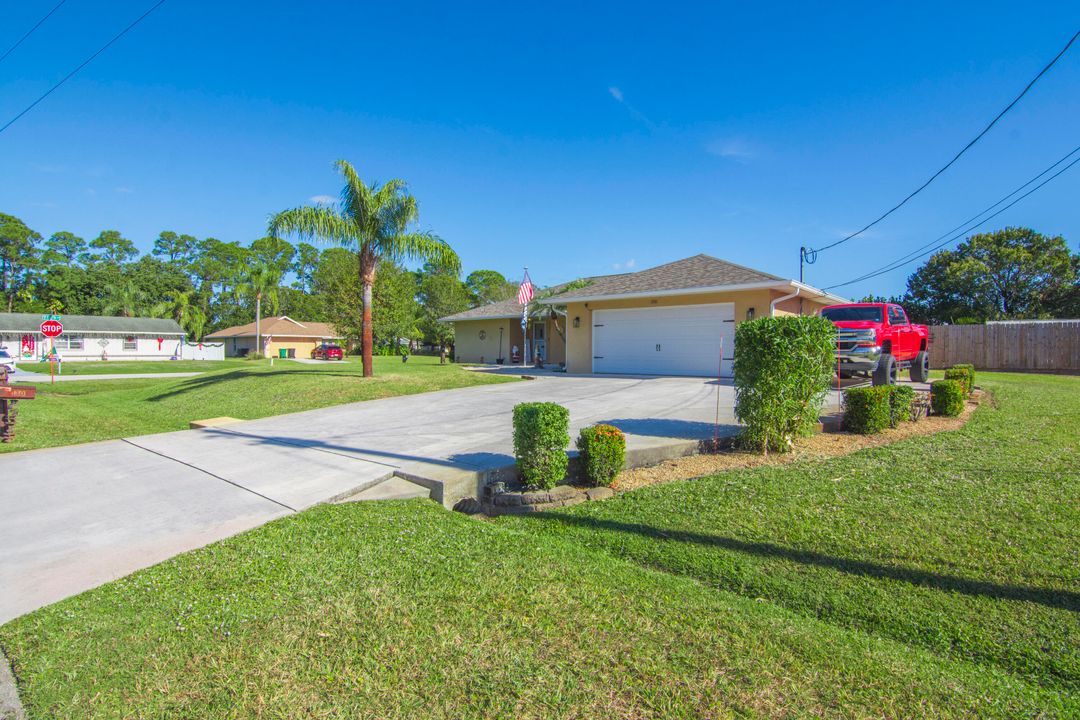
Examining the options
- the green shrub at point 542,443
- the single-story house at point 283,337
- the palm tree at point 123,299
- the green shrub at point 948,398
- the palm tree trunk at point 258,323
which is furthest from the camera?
the palm tree at point 123,299

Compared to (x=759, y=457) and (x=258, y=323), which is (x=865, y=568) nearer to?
(x=759, y=457)

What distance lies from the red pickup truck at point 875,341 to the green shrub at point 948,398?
1648mm

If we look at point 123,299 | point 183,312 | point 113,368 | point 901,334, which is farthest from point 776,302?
point 123,299

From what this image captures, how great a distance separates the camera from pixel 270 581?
10.5ft

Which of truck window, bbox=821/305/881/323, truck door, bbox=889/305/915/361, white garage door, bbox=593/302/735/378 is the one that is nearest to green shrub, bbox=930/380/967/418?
truck window, bbox=821/305/881/323

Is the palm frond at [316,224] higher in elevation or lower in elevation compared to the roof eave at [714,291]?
higher

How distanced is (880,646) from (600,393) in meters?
9.53

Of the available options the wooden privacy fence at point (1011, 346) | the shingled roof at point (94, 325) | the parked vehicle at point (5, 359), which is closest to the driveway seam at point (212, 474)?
the parked vehicle at point (5, 359)

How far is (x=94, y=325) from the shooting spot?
44938 mm

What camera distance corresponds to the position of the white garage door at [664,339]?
15453 mm

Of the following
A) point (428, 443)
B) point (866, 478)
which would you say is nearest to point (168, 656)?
point (428, 443)

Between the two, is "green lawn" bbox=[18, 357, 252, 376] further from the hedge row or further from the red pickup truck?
the hedge row

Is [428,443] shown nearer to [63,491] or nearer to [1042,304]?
[63,491]

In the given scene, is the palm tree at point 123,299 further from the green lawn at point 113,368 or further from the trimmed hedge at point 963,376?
the trimmed hedge at point 963,376
